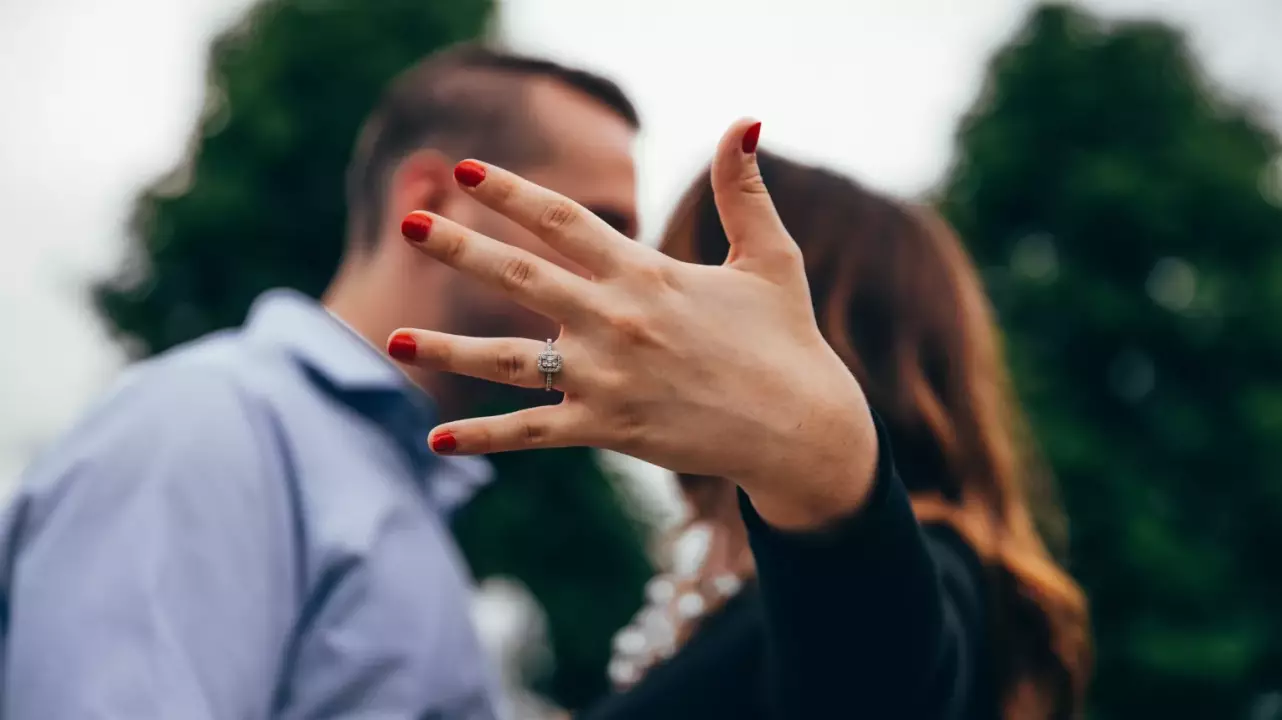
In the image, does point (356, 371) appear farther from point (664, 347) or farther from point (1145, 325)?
point (1145, 325)

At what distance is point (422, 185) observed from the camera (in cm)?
257

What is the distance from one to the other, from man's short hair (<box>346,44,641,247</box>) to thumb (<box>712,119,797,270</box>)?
1.40 meters

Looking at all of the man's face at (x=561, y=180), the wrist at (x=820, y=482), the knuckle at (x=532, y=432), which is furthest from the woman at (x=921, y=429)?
the knuckle at (x=532, y=432)

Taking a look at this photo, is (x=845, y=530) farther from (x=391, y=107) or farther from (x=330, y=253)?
(x=330, y=253)

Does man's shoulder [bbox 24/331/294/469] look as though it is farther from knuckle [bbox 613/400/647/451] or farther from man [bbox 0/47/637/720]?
knuckle [bbox 613/400/647/451]

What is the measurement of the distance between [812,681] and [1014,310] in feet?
38.9

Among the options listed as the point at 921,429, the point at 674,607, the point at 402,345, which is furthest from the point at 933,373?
the point at 402,345

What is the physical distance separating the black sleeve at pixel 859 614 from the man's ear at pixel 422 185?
1.44m

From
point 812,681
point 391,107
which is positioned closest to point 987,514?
point 812,681

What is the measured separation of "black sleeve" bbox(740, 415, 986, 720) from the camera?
1309mm

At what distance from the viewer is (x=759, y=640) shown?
1767mm

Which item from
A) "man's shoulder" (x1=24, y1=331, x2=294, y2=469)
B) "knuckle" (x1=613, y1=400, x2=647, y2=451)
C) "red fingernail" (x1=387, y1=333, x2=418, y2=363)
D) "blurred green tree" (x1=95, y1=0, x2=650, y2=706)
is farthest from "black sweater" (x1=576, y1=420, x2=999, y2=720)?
"blurred green tree" (x1=95, y1=0, x2=650, y2=706)

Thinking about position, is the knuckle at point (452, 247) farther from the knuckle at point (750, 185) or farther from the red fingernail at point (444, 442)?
the knuckle at point (750, 185)

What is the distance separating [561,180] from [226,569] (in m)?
1.14
